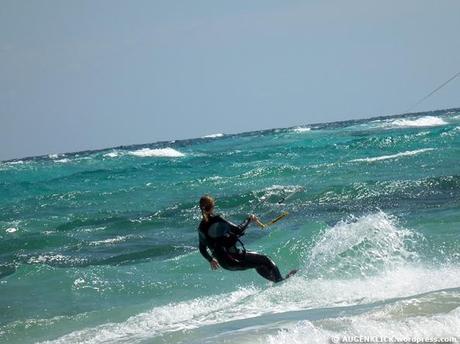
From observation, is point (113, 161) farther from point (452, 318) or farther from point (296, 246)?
point (452, 318)

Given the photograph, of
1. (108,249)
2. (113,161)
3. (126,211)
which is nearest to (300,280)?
(108,249)

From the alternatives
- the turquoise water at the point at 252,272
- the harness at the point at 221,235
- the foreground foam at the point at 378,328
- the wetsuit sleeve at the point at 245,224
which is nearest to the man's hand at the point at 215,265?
the harness at the point at 221,235

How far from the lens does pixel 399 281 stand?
11.1m

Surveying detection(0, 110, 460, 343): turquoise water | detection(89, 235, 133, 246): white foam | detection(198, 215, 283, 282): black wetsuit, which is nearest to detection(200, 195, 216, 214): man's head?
detection(198, 215, 283, 282): black wetsuit

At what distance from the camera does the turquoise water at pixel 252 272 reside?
874 cm

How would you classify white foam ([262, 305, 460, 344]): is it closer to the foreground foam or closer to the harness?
the foreground foam

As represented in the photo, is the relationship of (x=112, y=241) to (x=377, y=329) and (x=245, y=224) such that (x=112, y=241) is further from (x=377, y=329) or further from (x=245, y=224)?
(x=377, y=329)

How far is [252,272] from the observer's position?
1334 centimetres

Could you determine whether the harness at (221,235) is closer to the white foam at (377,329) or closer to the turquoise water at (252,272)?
the turquoise water at (252,272)

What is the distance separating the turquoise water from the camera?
8.74m

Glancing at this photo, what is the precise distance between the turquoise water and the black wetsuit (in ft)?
1.71

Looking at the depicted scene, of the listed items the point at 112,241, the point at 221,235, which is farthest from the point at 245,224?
the point at 112,241

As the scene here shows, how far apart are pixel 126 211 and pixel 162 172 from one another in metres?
19.7

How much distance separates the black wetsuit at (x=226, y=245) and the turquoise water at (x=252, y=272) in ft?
1.71
